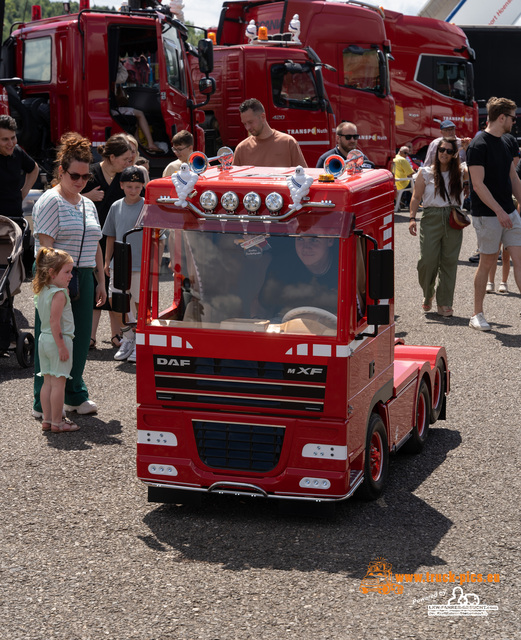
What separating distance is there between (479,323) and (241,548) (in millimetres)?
6136

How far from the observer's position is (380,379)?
5.92 metres

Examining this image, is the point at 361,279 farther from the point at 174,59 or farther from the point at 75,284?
the point at 174,59

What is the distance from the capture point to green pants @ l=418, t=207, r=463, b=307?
37.1ft

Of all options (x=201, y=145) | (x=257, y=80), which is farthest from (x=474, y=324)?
(x=257, y=80)

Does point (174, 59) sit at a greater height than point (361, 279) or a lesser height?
greater

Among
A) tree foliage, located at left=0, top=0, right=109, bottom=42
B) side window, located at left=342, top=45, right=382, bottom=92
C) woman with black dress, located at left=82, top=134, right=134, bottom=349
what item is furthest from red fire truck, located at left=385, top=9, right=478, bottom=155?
woman with black dress, located at left=82, top=134, right=134, bottom=349

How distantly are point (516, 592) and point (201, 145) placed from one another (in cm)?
1241

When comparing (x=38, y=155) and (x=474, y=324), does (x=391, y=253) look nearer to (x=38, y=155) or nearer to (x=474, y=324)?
(x=474, y=324)

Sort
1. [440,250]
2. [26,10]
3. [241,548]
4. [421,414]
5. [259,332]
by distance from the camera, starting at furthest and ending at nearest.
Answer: [26,10] → [440,250] → [421,414] → [259,332] → [241,548]

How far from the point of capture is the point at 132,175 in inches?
346

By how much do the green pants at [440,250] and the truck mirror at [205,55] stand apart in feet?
17.7

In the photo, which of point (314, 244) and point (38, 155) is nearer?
point (314, 244)
